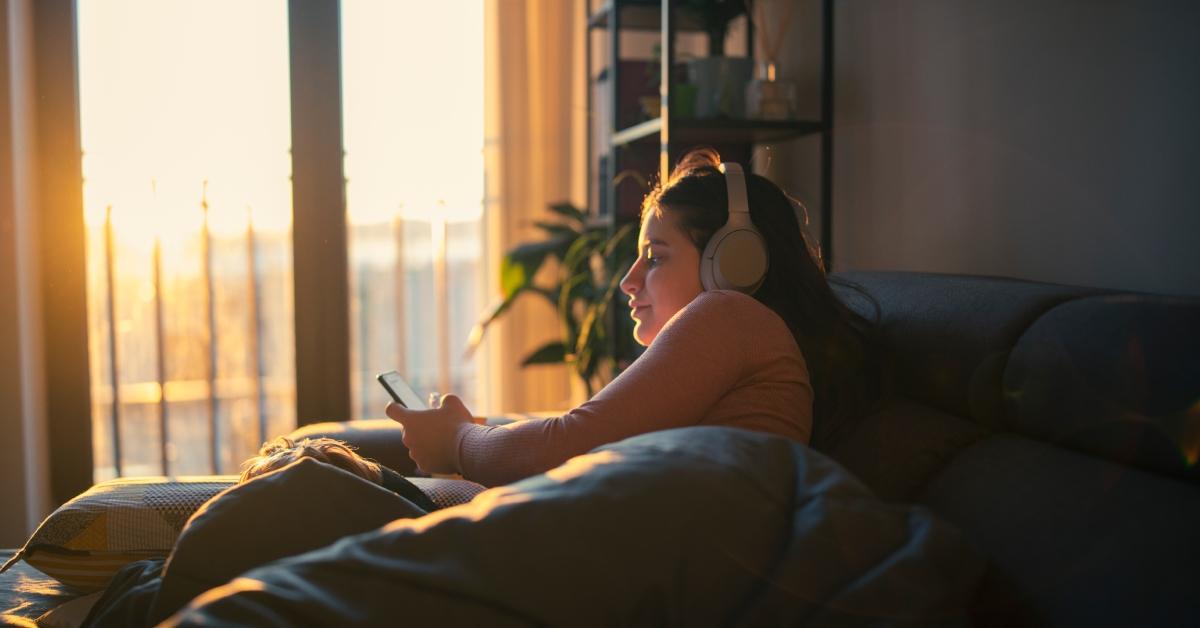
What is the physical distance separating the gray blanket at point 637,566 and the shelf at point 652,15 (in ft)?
5.59

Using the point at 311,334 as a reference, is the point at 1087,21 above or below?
above

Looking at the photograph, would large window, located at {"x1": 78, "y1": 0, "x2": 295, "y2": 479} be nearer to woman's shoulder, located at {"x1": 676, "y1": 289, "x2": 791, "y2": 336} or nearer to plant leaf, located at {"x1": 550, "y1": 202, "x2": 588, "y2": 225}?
plant leaf, located at {"x1": 550, "y1": 202, "x2": 588, "y2": 225}

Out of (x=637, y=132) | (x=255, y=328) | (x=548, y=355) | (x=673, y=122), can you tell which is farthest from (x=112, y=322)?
(x=673, y=122)

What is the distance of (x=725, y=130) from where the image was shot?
6.91 ft

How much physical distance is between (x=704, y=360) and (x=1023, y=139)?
692 millimetres

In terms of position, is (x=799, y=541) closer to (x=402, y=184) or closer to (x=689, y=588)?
(x=689, y=588)

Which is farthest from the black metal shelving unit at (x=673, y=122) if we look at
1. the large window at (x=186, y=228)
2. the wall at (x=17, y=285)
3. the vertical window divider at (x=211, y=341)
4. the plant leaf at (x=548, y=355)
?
the wall at (x=17, y=285)

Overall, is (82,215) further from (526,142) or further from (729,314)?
(729,314)

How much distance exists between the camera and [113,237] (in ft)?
9.63

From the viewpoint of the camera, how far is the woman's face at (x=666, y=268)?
4.36ft

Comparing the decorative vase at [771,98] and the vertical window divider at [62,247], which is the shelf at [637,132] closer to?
the decorative vase at [771,98]

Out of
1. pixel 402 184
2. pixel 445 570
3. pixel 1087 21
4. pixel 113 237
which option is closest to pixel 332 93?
pixel 402 184

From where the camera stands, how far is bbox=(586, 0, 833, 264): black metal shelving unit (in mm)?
2031

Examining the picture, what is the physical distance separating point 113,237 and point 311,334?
0.70 m
